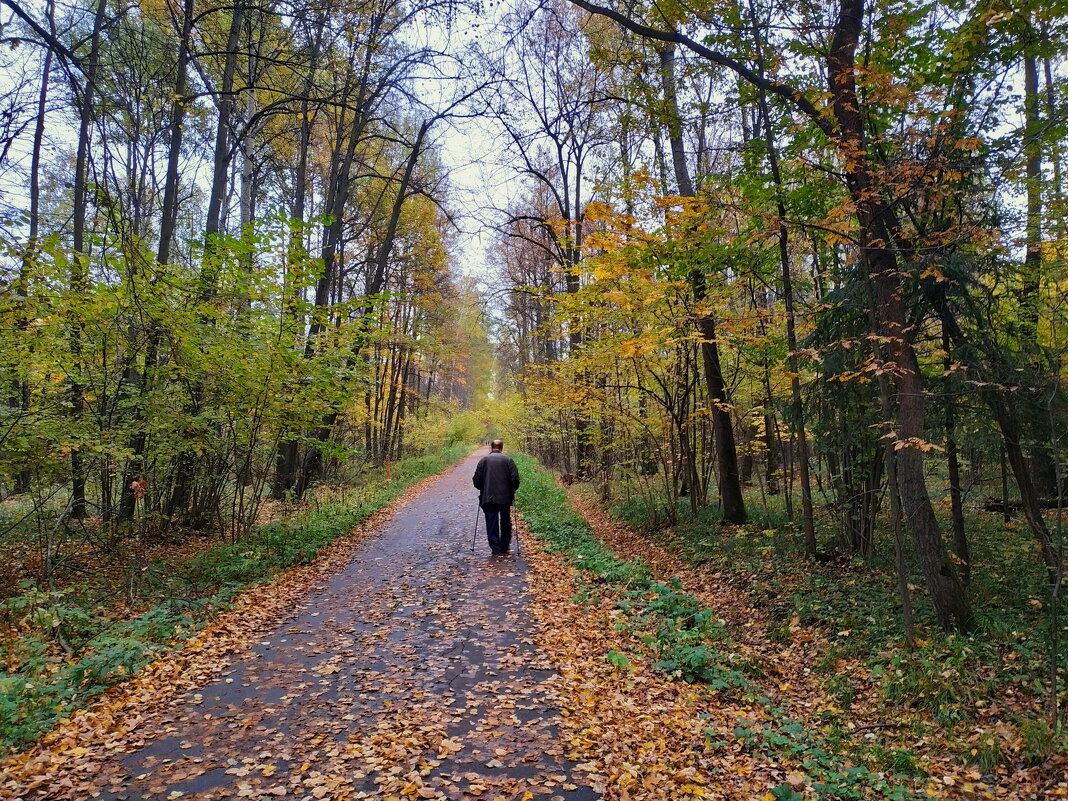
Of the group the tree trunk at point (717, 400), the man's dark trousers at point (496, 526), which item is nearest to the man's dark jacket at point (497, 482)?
the man's dark trousers at point (496, 526)

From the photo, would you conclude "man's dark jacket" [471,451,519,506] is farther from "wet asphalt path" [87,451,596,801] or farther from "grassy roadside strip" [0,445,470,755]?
"grassy roadside strip" [0,445,470,755]

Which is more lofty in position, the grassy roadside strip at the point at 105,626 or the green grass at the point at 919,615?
the grassy roadside strip at the point at 105,626

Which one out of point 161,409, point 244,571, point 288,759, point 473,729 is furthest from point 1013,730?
point 161,409

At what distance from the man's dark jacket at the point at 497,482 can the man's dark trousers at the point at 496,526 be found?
0.11 metres

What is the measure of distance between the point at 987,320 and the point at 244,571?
10005mm

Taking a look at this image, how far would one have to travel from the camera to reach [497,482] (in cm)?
970

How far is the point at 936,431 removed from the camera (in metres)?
6.64

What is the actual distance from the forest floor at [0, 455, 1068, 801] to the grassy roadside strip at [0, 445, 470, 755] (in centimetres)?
19

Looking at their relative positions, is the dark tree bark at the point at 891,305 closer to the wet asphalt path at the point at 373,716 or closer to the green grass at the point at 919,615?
the green grass at the point at 919,615

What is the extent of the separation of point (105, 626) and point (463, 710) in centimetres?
405

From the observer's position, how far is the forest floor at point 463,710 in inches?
139

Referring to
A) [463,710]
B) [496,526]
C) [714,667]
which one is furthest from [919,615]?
[496,526]

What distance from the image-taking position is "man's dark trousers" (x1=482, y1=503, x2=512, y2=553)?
9.79 m

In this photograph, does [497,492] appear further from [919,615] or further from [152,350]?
[919,615]
